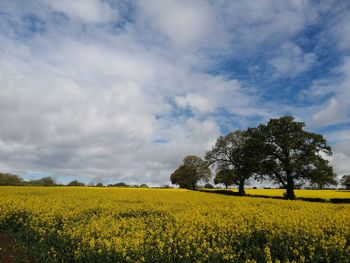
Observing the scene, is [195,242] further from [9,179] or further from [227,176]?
[9,179]

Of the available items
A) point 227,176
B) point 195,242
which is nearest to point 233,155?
point 227,176

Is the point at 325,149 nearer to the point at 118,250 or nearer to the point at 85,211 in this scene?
the point at 85,211

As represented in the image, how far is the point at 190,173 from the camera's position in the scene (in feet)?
284

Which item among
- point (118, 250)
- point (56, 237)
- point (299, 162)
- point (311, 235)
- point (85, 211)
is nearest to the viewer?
point (118, 250)

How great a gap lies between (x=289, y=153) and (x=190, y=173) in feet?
132

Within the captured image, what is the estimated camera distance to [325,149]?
47.8m

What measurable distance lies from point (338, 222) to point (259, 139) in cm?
3537

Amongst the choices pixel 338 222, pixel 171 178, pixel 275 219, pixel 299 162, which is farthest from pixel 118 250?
pixel 171 178

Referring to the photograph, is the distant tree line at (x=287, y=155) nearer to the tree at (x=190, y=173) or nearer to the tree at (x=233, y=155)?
the tree at (x=233, y=155)

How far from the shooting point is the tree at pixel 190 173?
275 ft

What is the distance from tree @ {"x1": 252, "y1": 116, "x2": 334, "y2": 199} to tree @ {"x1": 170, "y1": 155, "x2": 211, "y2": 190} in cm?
3284

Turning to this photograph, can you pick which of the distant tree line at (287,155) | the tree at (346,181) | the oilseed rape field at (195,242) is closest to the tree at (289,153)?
the distant tree line at (287,155)

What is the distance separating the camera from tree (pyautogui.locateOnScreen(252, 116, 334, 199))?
46.7m

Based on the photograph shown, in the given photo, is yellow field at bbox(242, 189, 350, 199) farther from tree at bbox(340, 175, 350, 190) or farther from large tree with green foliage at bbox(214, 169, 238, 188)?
tree at bbox(340, 175, 350, 190)
